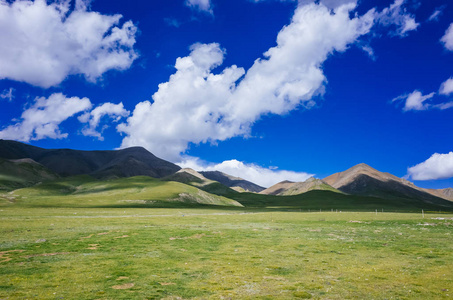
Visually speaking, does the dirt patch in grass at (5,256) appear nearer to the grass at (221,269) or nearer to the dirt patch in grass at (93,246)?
the grass at (221,269)

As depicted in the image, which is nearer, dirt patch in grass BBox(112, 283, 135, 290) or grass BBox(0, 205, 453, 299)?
grass BBox(0, 205, 453, 299)

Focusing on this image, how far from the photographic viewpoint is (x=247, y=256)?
2658 centimetres

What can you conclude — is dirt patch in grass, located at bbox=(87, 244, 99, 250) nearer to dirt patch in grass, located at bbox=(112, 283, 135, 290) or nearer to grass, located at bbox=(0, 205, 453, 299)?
grass, located at bbox=(0, 205, 453, 299)

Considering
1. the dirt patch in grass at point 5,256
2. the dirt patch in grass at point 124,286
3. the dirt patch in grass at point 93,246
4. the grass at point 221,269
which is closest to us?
the grass at point 221,269

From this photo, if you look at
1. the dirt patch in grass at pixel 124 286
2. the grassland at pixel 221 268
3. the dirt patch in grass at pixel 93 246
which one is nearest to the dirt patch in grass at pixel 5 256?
the grassland at pixel 221 268

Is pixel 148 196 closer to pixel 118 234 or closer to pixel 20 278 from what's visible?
pixel 118 234

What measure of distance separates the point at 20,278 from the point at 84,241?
1570 cm

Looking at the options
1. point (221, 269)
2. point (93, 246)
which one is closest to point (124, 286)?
point (221, 269)

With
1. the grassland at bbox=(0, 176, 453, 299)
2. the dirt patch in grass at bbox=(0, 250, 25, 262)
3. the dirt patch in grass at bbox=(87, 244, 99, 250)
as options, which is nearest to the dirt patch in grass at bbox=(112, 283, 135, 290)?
the grassland at bbox=(0, 176, 453, 299)

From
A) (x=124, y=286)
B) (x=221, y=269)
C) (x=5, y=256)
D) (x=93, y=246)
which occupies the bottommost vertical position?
(x=5, y=256)

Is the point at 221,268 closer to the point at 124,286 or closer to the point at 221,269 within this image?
the point at 221,269

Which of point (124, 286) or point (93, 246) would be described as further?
point (93, 246)

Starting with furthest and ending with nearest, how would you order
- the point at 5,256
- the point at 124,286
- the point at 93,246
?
the point at 93,246 → the point at 5,256 → the point at 124,286

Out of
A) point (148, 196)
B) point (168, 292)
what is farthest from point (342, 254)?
point (148, 196)
